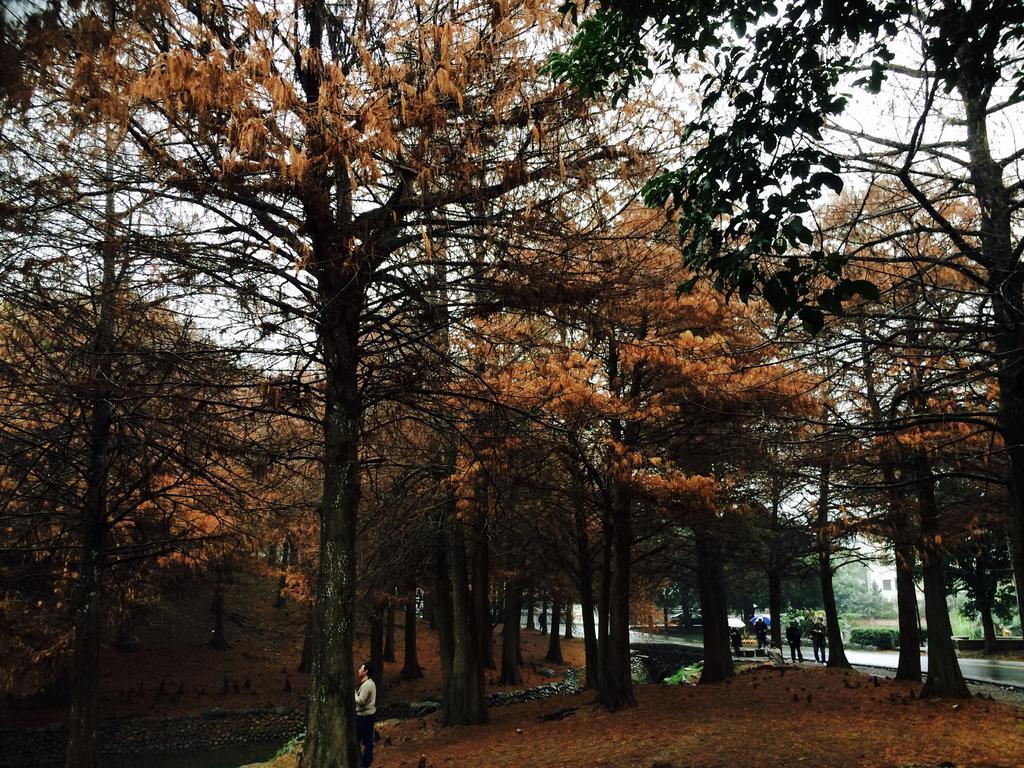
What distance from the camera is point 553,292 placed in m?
6.23

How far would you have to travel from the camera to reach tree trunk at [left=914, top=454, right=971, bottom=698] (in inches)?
493

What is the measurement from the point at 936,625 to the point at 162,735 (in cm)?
2066

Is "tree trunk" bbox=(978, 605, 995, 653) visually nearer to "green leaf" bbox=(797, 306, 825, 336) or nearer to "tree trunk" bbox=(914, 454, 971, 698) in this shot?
"tree trunk" bbox=(914, 454, 971, 698)

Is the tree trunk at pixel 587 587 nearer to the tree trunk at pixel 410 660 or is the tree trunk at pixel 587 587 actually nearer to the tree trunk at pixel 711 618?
the tree trunk at pixel 711 618

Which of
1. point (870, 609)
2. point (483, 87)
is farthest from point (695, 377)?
point (870, 609)

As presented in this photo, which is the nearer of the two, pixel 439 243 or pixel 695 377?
pixel 439 243

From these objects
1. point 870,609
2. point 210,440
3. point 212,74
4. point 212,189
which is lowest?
point 870,609

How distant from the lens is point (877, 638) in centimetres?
4097

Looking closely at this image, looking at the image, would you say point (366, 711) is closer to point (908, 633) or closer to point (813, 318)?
point (813, 318)

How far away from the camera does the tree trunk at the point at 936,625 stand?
12531 millimetres

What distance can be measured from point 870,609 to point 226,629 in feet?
287

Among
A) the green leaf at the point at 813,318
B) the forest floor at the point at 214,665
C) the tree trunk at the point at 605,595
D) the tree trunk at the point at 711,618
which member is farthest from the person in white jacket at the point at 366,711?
the tree trunk at the point at 711,618

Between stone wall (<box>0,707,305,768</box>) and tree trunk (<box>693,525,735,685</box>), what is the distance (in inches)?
489

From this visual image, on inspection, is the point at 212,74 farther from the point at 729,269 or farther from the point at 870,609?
the point at 870,609
